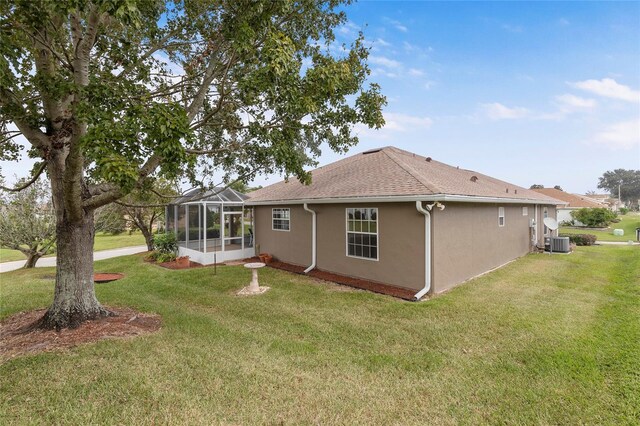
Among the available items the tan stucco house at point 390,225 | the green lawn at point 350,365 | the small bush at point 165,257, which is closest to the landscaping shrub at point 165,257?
the small bush at point 165,257

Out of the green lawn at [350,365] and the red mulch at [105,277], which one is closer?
the green lawn at [350,365]

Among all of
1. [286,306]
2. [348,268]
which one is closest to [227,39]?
[286,306]

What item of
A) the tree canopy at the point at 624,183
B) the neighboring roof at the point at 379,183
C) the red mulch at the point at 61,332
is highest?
the tree canopy at the point at 624,183

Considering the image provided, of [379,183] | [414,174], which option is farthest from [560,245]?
[379,183]

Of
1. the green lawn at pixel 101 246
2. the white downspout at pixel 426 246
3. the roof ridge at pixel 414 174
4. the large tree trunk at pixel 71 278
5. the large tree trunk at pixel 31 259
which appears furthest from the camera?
the green lawn at pixel 101 246

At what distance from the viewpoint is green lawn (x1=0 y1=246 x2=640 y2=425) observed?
10.7 ft

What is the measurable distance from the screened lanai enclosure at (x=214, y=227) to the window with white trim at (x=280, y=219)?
175 centimetres

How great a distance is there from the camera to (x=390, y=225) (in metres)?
8.62

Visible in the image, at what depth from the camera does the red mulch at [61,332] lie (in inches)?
184

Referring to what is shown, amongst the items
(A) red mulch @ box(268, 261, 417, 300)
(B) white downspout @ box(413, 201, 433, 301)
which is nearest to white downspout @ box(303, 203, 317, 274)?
(A) red mulch @ box(268, 261, 417, 300)

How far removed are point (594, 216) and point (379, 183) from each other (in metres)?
31.6

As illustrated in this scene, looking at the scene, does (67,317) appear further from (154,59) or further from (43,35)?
(154,59)

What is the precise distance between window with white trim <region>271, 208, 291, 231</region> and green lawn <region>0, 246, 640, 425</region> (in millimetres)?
4898

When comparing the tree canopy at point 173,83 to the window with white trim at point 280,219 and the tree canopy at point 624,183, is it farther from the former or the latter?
the tree canopy at point 624,183
